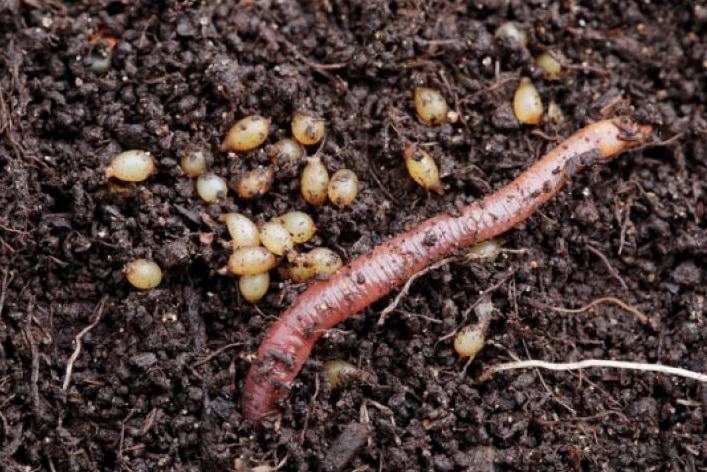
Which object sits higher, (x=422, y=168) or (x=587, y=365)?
(x=422, y=168)

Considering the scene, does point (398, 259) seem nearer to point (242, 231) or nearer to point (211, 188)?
point (242, 231)

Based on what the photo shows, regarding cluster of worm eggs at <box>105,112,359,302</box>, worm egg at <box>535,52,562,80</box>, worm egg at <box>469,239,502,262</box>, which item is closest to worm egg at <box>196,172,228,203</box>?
cluster of worm eggs at <box>105,112,359,302</box>

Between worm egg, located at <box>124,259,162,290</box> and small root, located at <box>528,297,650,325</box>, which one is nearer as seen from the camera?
worm egg, located at <box>124,259,162,290</box>

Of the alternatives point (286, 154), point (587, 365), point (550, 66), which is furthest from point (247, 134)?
point (587, 365)

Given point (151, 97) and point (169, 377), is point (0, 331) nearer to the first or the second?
point (169, 377)

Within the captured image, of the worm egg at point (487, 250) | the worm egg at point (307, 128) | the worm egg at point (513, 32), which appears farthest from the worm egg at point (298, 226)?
the worm egg at point (513, 32)

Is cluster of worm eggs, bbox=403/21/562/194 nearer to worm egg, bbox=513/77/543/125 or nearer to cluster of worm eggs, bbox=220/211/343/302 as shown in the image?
worm egg, bbox=513/77/543/125
